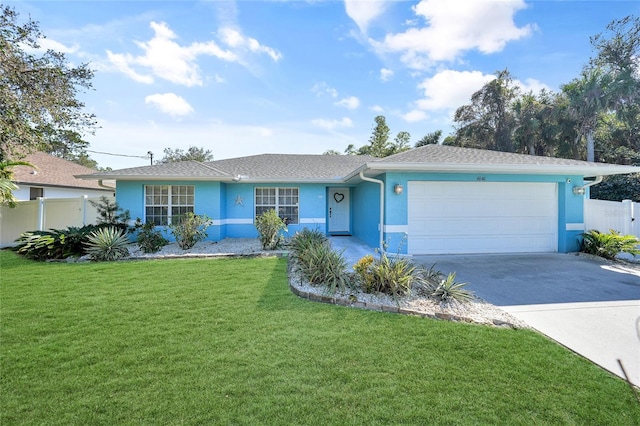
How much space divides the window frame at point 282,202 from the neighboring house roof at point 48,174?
25.2 feet

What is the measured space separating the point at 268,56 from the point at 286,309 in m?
9.77

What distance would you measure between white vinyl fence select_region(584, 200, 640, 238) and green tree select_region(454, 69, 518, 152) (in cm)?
1847

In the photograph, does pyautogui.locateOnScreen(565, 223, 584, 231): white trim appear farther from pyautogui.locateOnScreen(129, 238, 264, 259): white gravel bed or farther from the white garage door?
pyautogui.locateOnScreen(129, 238, 264, 259): white gravel bed

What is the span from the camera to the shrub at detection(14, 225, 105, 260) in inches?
340

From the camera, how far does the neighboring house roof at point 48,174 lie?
48.9 feet

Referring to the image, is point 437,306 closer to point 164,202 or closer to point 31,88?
point 164,202

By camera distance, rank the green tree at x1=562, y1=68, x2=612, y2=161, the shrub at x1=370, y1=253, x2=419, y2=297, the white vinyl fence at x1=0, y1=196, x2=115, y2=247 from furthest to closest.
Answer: the green tree at x1=562, y1=68, x2=612, y2=161, the white vinyl fence at x1=0, y1=196, x2=115, y2=247, the shrub at x1=370, y1=253, x2=419, y2=297

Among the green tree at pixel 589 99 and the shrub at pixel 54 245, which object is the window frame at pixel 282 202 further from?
the green tree at pixel 589 99

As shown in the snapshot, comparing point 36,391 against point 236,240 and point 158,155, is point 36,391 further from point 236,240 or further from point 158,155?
point 158,155

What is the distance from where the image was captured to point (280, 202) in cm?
1267

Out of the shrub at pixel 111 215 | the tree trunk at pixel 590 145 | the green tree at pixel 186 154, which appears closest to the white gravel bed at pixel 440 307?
the shrub at pixel 111 215

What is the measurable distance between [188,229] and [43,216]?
21.2ft

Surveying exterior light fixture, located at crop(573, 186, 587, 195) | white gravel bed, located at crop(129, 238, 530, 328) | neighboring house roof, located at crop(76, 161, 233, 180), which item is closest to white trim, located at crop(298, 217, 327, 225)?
neighboring house roof, located at crop(76, 161, 233, 180)

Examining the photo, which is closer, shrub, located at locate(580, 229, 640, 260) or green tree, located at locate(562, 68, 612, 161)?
shrub, located at locate(580, 229, 640, 260)
